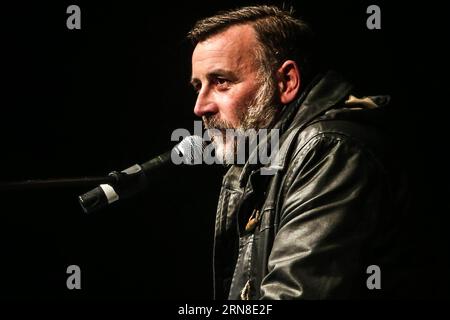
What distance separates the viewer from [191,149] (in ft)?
5.23

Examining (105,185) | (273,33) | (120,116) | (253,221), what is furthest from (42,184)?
(120,116)

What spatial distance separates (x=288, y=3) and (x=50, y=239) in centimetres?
168

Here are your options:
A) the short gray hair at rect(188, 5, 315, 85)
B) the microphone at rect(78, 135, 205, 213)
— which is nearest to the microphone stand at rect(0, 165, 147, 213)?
the microphone at rect(78, 135, 205, 213)

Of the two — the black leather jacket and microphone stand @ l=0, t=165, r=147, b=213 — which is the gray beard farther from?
microphone stand @ l=0, t=165, r=147, b=213

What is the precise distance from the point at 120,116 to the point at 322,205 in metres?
1.58

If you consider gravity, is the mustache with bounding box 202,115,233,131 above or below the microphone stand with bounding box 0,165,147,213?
above

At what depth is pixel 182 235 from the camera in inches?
99.2

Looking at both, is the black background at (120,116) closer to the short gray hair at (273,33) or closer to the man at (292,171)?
the short gray hair at (273,33)

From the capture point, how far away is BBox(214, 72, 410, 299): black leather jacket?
1106mm

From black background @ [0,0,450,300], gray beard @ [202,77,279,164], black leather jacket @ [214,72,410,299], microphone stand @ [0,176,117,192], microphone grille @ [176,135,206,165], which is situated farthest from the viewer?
black background @ [0,0,450,300]

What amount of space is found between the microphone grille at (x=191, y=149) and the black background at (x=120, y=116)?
85cm

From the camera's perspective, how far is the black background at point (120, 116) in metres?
2.12

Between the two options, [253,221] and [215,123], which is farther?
[215,123]

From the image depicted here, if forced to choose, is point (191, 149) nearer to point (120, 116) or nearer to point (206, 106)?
point (206, 106)
